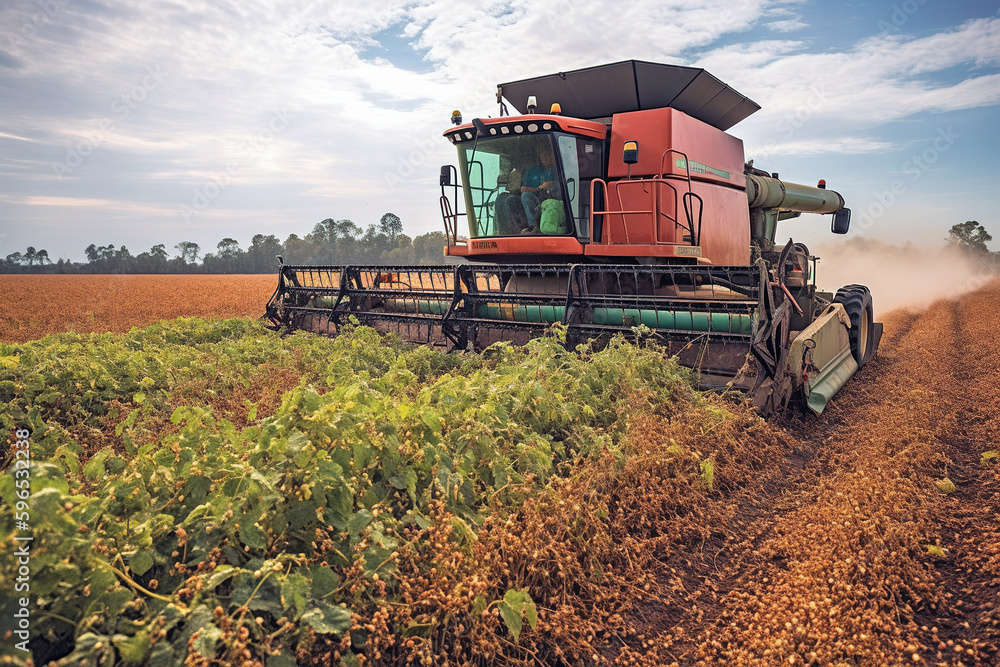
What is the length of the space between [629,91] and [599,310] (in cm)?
307

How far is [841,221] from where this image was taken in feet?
42.5

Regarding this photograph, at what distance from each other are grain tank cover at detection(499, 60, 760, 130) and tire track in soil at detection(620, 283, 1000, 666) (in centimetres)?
433

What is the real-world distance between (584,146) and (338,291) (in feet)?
13.6

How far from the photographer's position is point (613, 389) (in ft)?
15.7

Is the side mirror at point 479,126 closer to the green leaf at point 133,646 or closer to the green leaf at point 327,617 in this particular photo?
the green leaf at point 327,617

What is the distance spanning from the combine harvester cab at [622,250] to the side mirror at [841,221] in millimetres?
4693

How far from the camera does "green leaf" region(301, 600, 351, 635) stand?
200 cm

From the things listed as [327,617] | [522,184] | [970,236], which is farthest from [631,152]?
[970,236]

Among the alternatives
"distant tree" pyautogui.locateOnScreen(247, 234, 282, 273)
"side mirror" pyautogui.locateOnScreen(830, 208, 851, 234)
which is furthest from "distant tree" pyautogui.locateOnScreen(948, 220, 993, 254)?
"distant tree" pyautogui.locateOnScreen(247, 234, 282, 273)

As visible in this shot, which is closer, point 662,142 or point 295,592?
point 295,592

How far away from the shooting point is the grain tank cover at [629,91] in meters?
7.21

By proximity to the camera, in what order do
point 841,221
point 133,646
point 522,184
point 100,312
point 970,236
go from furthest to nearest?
point 970,236 < point 100,312 < point 841,221 < point 522,184 < point 133,646

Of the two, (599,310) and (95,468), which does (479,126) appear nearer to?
(599,310)

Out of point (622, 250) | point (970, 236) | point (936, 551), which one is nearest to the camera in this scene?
point (936, 551)
